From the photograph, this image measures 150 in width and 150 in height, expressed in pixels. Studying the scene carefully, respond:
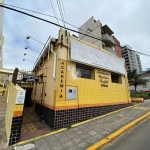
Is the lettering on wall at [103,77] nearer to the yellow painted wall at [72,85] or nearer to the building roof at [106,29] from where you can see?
the yellow painted wall at [72,85]

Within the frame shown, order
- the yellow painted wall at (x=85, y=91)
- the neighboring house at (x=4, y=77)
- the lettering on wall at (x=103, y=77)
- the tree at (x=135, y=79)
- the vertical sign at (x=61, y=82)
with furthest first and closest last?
the tree at (x=135, y=79) → the neighboring house at (x=4, y=77) → the lettering on wall at (x=103, y=77) → the yellow painted wall at (x=85, y=91) → the vertical sign at (x=61, y=82)

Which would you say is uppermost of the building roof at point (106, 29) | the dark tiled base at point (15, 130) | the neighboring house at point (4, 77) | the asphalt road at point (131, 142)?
the building roof at point (106, 29)

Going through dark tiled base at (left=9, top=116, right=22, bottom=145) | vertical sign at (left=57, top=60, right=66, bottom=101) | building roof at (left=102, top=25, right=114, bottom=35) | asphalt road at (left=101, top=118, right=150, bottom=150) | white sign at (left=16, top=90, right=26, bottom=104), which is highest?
building roof at (left=102, top=25, right=114, bottom=35)

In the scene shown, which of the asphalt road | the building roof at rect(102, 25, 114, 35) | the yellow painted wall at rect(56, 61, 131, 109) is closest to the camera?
the asphalt road

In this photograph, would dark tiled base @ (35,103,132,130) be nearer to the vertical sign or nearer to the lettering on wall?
the vertical sign

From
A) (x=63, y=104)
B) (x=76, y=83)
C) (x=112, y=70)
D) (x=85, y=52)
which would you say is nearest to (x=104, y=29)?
(x=112, y=70)

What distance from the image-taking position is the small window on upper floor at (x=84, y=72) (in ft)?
18.2

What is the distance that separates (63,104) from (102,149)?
7.64 feet

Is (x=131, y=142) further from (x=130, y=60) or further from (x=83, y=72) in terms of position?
(x=130, y=60)

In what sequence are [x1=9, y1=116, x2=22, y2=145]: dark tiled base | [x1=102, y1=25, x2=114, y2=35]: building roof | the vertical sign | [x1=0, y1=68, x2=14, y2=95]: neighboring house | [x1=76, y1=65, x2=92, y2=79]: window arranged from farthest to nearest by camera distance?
1. [x1=102, y1=25, x2=114, y2=35]: building roof
2. [x1=0, y1=68, x2=14, y2=95]: neighboring house
3. [x1=76, y1=65, x2=92, y2=79]: window
4. the vertical sign
5. [x1=9, y1=116, x2=22, y2=145]: dark tiled base

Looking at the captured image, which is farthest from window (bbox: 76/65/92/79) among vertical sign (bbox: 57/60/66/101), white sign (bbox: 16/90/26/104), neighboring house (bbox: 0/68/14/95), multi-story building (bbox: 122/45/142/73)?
multi-story building (bbox: 122/45/142/73)

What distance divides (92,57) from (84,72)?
113 centimetres

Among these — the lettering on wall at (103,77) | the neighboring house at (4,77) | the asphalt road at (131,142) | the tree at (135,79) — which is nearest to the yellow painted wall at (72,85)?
the lettering on wall at (103,77)

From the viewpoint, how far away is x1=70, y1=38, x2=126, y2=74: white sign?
5.23m
